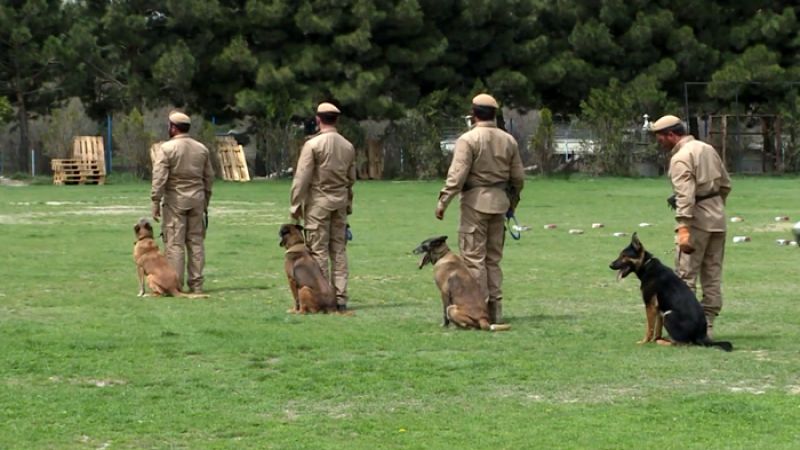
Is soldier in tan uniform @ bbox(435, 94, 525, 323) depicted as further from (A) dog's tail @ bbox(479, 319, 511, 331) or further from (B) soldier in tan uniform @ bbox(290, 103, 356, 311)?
(B) soldier in tan uniform @ bbox(290, 103, 356, 311)

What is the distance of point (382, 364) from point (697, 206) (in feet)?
10.3

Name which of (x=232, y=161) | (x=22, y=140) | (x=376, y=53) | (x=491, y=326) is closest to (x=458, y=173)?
(x=491, y=326)

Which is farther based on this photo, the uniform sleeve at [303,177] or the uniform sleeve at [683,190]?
the uniform sleeve at [303,177]

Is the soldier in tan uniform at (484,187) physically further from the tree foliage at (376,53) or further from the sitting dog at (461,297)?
the tree foliage at (376,53)

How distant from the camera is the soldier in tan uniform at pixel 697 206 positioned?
1214 centimetres

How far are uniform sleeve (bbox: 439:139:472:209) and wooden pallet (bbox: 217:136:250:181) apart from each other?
119 ft

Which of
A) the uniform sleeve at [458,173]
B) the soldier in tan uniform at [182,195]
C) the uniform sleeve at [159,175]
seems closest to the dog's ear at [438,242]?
the uniform sleeve at [458,173]

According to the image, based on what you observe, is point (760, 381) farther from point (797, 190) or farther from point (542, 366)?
point (797, 190)

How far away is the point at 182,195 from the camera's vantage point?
1658cm

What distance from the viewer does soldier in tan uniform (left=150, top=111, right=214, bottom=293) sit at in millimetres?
16469

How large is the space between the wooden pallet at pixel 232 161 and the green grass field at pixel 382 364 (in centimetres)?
2808

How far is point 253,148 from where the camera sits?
52938 mm

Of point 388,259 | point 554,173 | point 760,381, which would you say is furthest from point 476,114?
point 554,173

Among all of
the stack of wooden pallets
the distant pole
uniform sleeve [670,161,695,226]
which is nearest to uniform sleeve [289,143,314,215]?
uniform sleeve [670,161,695,226]
